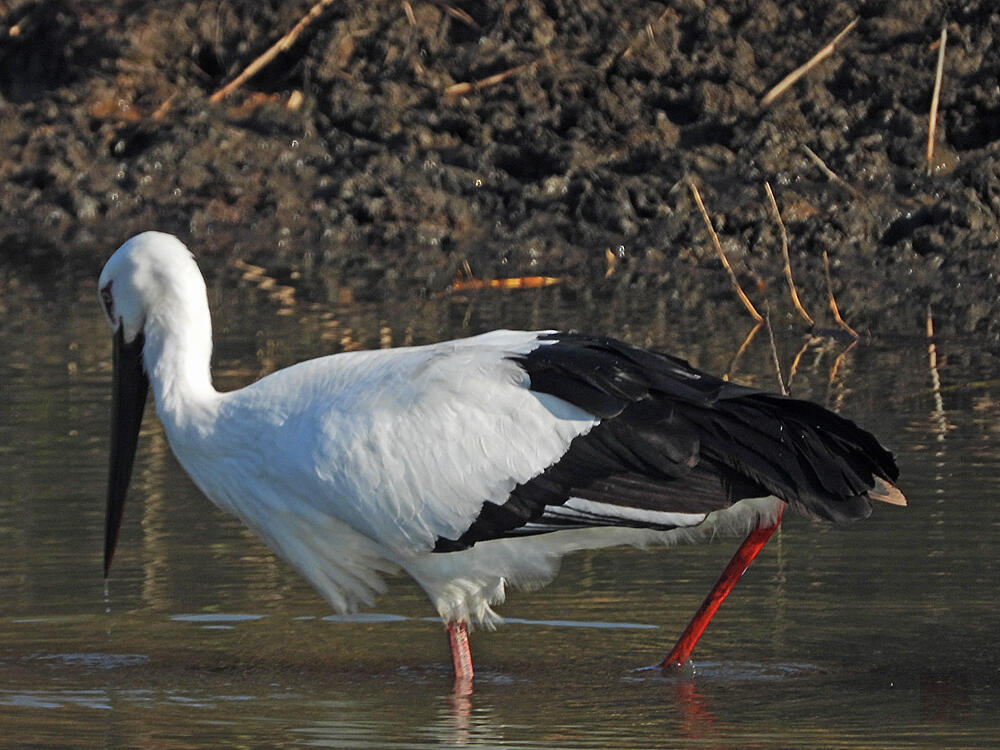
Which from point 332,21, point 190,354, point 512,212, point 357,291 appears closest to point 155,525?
point 190,354

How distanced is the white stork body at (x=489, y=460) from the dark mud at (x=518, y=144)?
202 inches

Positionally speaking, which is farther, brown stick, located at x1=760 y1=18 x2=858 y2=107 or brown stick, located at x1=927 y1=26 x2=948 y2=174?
brown stick, located at x1=760 y1=18 x2=858 y2=107

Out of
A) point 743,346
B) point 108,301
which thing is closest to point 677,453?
point 108,301

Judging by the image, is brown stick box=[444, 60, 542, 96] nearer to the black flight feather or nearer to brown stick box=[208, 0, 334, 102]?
brown stick box=[208, 0, 334, 102]

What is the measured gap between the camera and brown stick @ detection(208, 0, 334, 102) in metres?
14.2

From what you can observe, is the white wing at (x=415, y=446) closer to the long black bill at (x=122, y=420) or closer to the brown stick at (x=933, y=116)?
the long black bill at (x=122, y=420)

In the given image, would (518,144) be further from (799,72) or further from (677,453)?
(677,453)

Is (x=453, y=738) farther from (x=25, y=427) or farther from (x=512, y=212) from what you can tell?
(x=512, y=212)

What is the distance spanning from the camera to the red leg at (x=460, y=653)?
6129 millimetres

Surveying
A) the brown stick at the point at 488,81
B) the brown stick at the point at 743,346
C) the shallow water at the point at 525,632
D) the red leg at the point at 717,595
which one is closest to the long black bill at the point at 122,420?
the shallow water at the point at 525,632

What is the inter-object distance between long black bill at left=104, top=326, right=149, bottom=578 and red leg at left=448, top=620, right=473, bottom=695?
50.1 inches

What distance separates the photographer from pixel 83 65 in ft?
48.6

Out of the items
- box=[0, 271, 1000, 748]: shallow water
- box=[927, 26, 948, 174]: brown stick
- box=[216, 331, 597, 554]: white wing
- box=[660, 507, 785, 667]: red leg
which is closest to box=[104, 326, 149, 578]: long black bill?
box=[0, 271, 1000, 748]: shallow water

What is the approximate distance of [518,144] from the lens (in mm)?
13281
